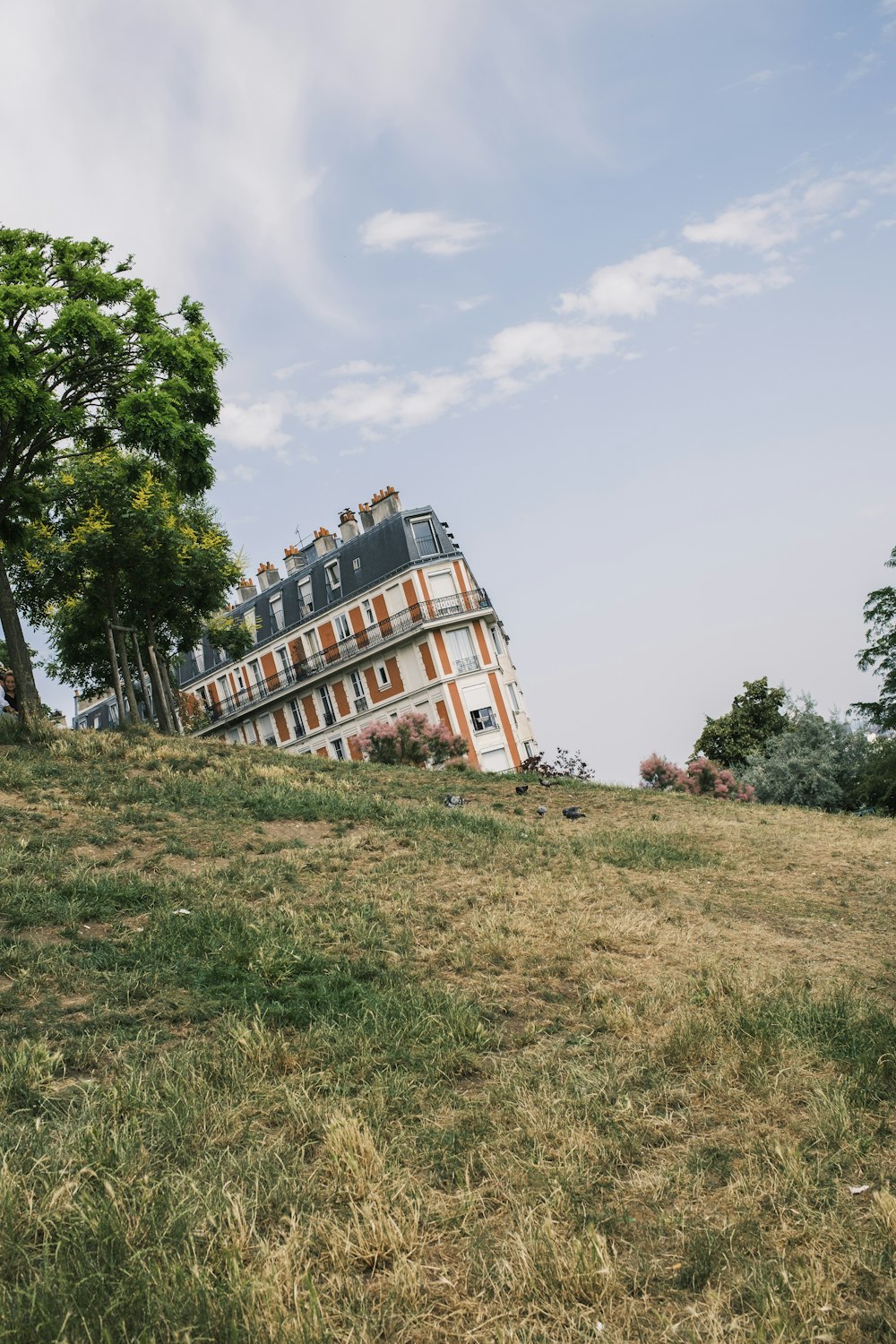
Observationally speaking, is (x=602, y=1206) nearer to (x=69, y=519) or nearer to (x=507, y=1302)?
(x=507, y=1302)

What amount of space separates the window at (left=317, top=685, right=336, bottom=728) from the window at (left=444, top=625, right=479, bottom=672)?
976 centimetres

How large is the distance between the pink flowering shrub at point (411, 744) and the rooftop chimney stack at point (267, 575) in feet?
84.8

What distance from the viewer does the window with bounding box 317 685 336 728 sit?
183ft

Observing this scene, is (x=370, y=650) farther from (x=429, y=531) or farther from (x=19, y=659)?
(x=19, y=659)

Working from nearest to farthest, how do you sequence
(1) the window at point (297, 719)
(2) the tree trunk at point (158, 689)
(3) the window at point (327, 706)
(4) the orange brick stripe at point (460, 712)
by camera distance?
1. (2) the tree trunk at point (158, 689)
2. (4) the orange brick stripe at point (460, 712)
3. (3) the window at point (327, 706)
4. (1) the window at point (297, 719)

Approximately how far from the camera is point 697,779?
1382 inches

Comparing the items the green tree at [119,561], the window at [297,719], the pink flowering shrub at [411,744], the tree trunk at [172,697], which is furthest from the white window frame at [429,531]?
the green tree at [119,561]

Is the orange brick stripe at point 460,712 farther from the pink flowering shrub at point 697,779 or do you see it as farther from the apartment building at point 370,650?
the pink flowering shrub at point 697,779

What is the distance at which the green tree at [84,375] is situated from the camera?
17062 millimetres

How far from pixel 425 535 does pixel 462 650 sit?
6.78 metres

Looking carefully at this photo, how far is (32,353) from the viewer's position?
1722 cm

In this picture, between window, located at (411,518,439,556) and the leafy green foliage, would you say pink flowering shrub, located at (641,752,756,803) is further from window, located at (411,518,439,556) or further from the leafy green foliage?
window, located at (411,518,439,556)

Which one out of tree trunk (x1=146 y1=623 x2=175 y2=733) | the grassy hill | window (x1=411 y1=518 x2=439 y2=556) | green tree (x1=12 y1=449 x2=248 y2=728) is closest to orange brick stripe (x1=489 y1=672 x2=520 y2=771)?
window (x1=411 y1=518 x2=439 y2=556)

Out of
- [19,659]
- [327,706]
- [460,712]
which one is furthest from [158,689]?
[327,706]
